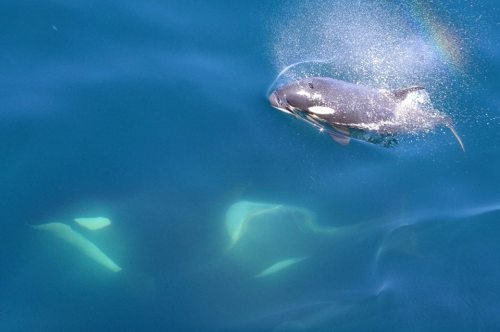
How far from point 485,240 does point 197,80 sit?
4.76 m

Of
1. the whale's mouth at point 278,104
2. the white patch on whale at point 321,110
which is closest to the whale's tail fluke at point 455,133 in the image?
the white patch on whale at point 321,110

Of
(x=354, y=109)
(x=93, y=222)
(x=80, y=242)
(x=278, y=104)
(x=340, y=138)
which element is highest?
(x=278, y=104)

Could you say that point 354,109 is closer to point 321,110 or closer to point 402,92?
point 321,110

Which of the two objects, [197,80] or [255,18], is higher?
[255,18]

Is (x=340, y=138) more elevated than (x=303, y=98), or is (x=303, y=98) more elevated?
(x=303, y=98)

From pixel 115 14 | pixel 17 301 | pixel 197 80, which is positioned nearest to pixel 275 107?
pixel 197 80

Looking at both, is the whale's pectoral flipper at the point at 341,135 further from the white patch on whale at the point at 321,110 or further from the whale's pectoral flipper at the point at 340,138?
the white patch on whale at the point at 321,110

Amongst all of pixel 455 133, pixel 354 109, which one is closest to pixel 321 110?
pixel 354 109

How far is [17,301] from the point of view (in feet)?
21.5

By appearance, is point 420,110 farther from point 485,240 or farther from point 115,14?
point 115,14

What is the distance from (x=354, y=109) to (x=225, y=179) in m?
2.20

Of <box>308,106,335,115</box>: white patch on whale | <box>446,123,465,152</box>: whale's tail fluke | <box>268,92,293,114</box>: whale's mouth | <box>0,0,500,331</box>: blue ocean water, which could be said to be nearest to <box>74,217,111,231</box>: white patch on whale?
<box>0,0,500,331</box>: blue ocean water

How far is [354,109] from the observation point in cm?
838

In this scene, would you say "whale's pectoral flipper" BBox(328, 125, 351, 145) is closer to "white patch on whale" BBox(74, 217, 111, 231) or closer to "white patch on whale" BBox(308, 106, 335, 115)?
"white patch on whale" BBox(308, 106, 335, 115)
